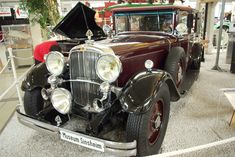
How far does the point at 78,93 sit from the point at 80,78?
0.18m

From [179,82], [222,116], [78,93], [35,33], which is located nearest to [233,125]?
[222,116]

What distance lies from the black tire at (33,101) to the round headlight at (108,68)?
101 centimetres

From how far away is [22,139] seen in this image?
101 inches

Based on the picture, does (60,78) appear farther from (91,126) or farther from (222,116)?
(222,116)

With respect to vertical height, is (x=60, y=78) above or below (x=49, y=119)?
above

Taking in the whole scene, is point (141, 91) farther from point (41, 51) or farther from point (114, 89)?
point (41, 51)

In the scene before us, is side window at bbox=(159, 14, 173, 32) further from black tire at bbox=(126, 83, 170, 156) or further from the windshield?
black tire at bbox=(126, 83, 170, 156)

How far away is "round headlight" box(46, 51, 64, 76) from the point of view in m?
2.17

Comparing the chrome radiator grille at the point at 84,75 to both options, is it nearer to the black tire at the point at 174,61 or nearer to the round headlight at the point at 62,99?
the round headlight at the point at 62,99

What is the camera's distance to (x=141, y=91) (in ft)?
5.93

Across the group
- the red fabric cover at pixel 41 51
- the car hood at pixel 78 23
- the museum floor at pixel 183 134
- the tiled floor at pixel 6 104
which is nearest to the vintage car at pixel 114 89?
the museum floor at pixel 183 134

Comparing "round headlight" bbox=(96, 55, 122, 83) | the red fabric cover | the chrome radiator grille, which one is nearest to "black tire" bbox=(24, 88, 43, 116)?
the chrome radiator grille

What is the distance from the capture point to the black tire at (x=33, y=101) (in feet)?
8.01

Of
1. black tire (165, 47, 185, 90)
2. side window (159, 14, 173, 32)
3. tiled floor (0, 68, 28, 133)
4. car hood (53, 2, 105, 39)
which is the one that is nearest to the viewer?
black tire (165, 47, 185, 90)
